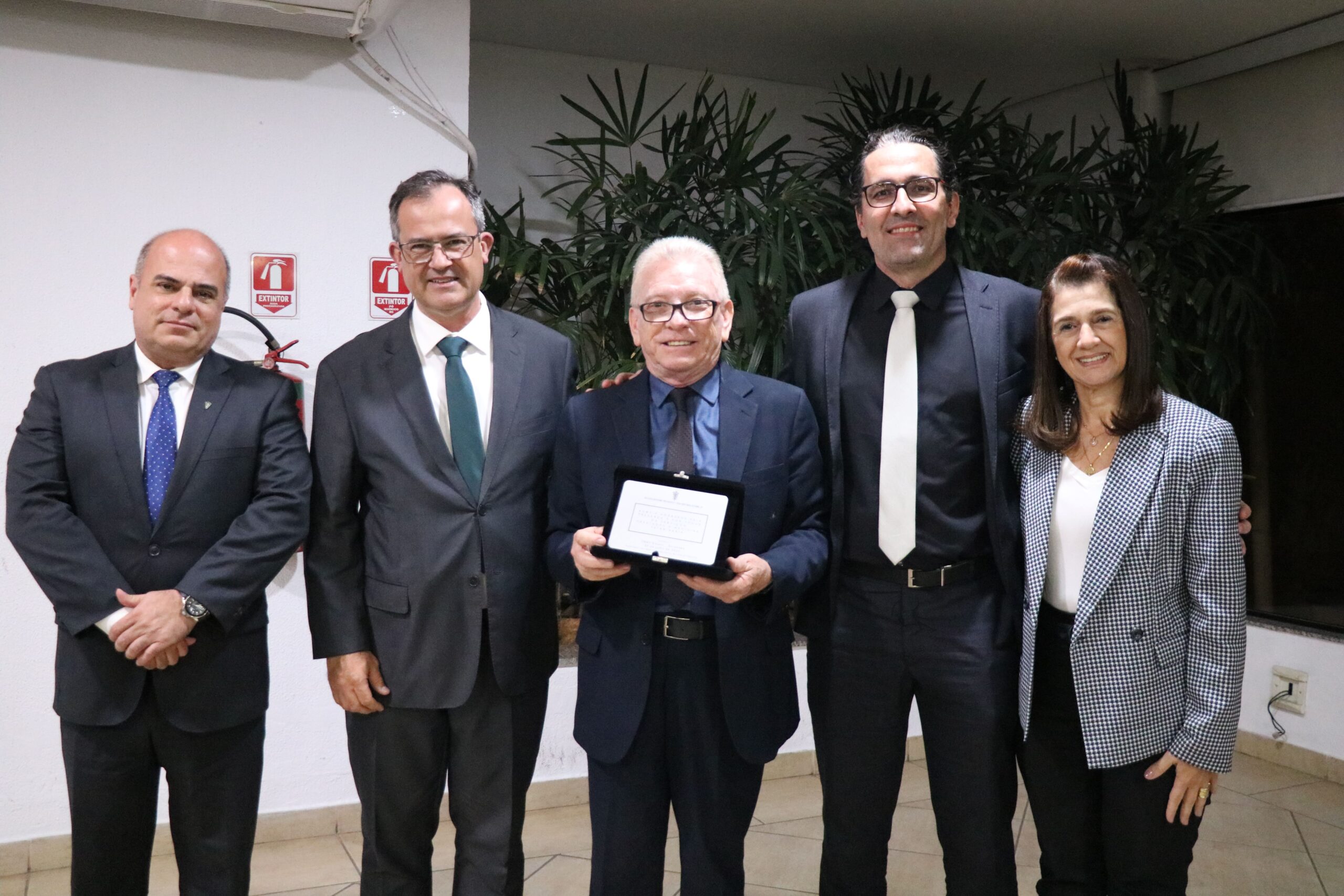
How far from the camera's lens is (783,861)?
3.60 m

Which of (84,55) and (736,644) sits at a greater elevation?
(84,55)

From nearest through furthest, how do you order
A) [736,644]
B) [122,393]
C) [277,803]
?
[736,644] → [122,393] → [277,803]

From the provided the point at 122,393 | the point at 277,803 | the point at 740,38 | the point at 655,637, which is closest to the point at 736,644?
the point at 655,637

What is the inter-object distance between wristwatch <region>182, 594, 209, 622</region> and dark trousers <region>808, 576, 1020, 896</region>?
4.37 ft

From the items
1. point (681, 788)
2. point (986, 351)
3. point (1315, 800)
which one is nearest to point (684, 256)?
point (986, 351)

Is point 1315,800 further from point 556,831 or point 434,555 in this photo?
point 434,555

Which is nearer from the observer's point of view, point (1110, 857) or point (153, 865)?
point (1110, 857)

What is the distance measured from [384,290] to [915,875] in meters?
2.62

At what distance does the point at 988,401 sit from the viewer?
94.3 inches

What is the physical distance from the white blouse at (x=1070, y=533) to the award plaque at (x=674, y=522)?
72 cm

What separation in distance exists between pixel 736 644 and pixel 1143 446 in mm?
919

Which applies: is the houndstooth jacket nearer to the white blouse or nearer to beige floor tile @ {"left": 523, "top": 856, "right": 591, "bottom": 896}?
the white blouse

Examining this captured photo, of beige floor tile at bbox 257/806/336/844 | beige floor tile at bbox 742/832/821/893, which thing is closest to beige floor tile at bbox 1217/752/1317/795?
beige floor tile at bbox 742/832/821/893

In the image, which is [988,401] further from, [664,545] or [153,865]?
[153,865]
